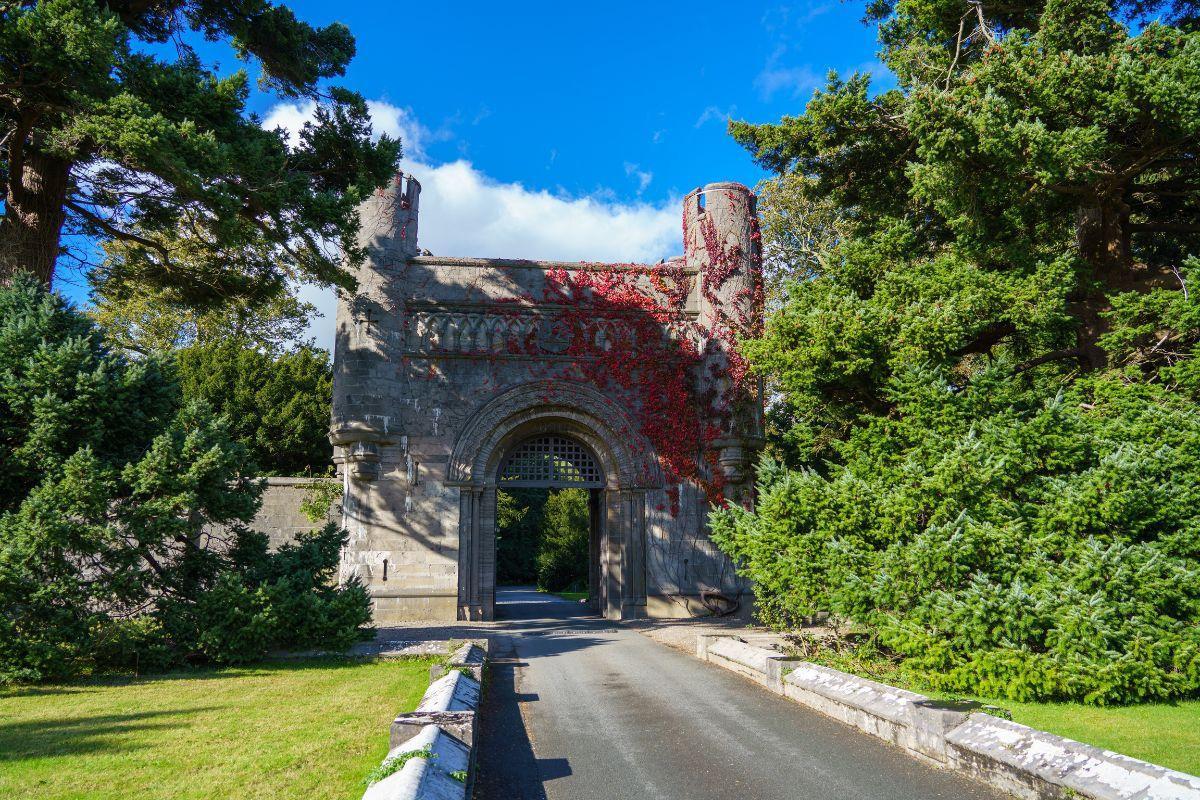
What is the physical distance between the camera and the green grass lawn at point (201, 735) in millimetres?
4348

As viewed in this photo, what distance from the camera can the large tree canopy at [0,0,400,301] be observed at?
912 centimetres

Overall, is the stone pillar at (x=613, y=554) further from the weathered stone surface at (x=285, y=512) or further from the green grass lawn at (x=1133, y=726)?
the green grass lawn at (x=1133, y=726)

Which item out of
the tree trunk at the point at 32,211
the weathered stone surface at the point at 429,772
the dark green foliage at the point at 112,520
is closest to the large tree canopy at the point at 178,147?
the tree trunk at the point at 32,211

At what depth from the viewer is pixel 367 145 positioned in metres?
12.5

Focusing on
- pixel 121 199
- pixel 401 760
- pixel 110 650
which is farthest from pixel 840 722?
pixel 121 199

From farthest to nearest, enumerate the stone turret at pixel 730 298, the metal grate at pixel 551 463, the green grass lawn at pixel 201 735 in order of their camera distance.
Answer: the metal grate at pixel 551 463 < the stone turret at pixel 730 298 < the green grass lawn at pixel 201 735

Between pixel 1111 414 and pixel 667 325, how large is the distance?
380 inches

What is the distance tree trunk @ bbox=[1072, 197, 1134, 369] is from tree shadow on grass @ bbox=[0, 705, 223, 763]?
11.6 meters

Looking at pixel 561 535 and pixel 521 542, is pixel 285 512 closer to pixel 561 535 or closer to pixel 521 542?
pixel 561 535

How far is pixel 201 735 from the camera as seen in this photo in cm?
549

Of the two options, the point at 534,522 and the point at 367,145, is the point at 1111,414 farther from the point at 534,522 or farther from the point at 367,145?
the point at 534,522

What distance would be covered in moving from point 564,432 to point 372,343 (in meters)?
4.59

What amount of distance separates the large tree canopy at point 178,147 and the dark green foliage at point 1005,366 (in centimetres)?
699

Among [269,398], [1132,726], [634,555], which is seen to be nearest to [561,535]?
[269,398]
